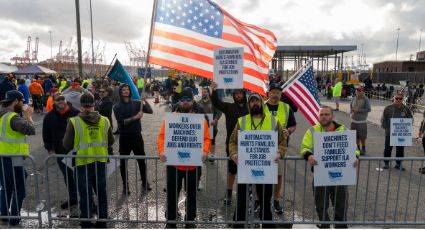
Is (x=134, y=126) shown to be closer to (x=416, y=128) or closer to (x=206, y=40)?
(x=206, y=40)

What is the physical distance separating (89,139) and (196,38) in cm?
223

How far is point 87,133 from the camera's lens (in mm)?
4281

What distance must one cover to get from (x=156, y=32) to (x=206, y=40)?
792 millimetres

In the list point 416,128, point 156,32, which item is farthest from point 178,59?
point 416,128

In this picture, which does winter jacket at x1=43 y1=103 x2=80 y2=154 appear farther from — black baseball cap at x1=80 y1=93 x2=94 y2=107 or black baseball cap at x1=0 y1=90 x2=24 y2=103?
black baseball cap at x1=80 y1=93 x2=94 y2=107

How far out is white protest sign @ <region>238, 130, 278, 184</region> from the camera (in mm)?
3912

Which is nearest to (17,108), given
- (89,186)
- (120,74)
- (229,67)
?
(89,186)

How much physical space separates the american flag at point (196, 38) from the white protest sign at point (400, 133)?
11.5 ft

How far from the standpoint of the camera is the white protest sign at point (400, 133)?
6.88 meters

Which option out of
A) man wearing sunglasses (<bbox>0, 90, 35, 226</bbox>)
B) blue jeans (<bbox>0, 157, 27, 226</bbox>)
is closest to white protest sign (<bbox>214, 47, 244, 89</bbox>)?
man wearing sunglasses (<bbox>0, 90, 35, 226</bbox>)

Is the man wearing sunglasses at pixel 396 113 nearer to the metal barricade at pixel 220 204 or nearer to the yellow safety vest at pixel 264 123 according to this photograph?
the metal barricade at pixel 220 204

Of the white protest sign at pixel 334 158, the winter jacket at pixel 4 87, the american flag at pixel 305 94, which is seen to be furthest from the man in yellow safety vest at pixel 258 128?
the winter jacket at pixel 4 87

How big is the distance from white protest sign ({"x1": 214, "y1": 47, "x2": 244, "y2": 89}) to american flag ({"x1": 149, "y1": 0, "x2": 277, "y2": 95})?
1.52 feet

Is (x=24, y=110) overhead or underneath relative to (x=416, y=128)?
overhead
